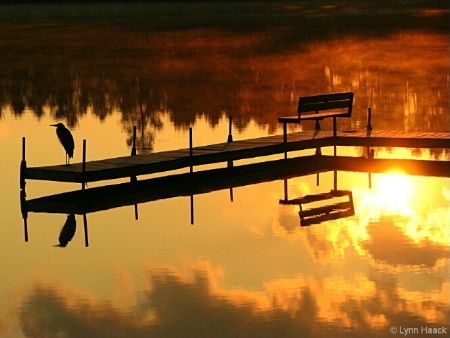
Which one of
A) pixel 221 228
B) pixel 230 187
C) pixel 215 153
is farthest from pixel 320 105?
pixel 221 228

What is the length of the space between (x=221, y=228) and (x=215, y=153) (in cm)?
390

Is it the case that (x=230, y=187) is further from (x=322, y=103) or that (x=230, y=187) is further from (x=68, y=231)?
(x=68, y=231)

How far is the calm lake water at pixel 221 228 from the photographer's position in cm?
1512

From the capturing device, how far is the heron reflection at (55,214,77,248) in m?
18.9

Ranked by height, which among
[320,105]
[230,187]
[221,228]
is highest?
[320,105]

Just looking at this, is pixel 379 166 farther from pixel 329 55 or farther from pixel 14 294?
pixel 329 55

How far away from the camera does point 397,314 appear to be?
15.1 m

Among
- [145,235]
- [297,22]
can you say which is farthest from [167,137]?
[297,22]

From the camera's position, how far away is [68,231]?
19.6 meters

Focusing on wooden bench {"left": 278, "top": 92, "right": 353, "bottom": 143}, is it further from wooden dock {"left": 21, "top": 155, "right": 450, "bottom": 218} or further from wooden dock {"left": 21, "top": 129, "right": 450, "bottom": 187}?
wooden dock {"left": 21, "top": 155, "right": 450, "bottom": 218}

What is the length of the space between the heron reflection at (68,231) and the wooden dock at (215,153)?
938mm

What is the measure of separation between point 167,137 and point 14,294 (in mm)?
12490

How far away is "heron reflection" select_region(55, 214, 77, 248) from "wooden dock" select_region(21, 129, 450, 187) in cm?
94

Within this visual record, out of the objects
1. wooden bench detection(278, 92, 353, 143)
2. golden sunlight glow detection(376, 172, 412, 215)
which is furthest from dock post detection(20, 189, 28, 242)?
wooden bench detection(278, 92, 353, 143)
